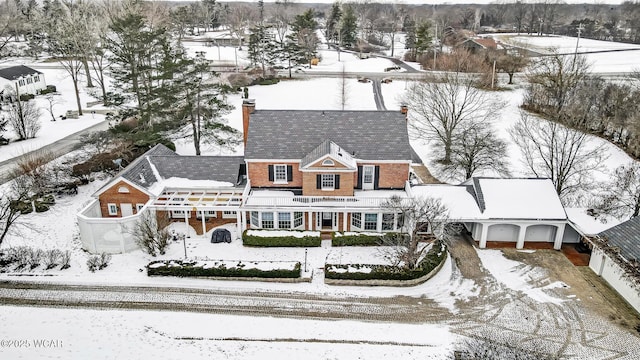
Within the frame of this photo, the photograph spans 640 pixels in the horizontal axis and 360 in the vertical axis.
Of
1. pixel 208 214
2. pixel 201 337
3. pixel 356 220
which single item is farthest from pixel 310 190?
pixel 201 337

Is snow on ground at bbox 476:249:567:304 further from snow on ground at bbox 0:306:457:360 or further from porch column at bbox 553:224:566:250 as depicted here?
snow on ground at bbox 0:306:457:360

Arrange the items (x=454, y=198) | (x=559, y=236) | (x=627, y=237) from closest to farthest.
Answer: (x=627, y=237), (x=559, y=236), (x=454, y=198)

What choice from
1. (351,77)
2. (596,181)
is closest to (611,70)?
(351,77)

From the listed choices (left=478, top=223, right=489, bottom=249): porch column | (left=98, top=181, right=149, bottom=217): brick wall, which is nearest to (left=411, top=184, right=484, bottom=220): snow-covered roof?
(left=478, top=223, right=489, bottom=249): porch column

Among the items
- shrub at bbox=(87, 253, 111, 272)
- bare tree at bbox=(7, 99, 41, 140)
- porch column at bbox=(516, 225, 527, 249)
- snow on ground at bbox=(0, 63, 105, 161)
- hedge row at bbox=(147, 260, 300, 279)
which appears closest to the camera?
hedge row at bbox=(147, 260, 300, 279)

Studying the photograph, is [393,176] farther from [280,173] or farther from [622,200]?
[622,200]

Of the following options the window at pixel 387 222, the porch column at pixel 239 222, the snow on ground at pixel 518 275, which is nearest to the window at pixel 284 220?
the porch column at pixel 239 222

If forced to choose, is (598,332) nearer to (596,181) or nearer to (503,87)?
(596,181)
